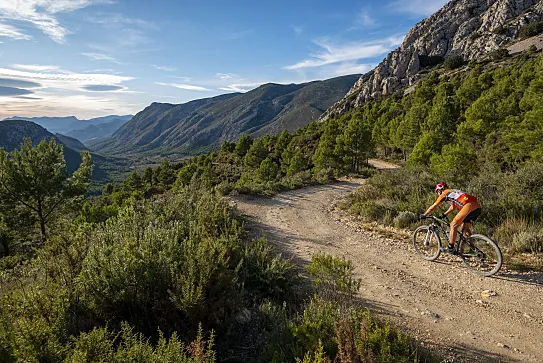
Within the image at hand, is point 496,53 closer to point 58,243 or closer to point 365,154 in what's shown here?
point 365,154

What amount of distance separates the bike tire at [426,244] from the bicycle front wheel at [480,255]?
0.54 meters

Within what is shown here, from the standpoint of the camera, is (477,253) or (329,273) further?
(477,253)

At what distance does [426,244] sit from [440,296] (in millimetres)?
2154

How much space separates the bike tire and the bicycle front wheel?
1.78 ft

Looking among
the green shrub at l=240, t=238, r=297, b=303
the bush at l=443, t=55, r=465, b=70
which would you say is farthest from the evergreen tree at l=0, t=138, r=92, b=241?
the bush at l=443, t=55, r=465, b=70

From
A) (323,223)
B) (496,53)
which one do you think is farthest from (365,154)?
(496,53)

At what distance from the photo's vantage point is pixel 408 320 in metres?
4.48

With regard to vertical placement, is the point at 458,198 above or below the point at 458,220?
above

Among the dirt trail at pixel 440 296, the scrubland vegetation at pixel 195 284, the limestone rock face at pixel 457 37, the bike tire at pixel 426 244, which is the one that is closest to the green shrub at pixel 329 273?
the scrubland vegetation at pixel 195 284

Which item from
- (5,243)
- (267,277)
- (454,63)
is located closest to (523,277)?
(267,277)

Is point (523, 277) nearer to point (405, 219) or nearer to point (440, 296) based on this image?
point (440, 296)

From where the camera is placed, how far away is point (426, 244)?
281 inches

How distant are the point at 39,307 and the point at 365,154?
30.5m

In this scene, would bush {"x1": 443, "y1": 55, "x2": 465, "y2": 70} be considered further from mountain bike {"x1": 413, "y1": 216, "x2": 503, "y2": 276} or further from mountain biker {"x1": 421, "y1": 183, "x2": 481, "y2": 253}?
mountain biker {"x1": 421, "y1": 183, "x2": 481, "y2": 253}
